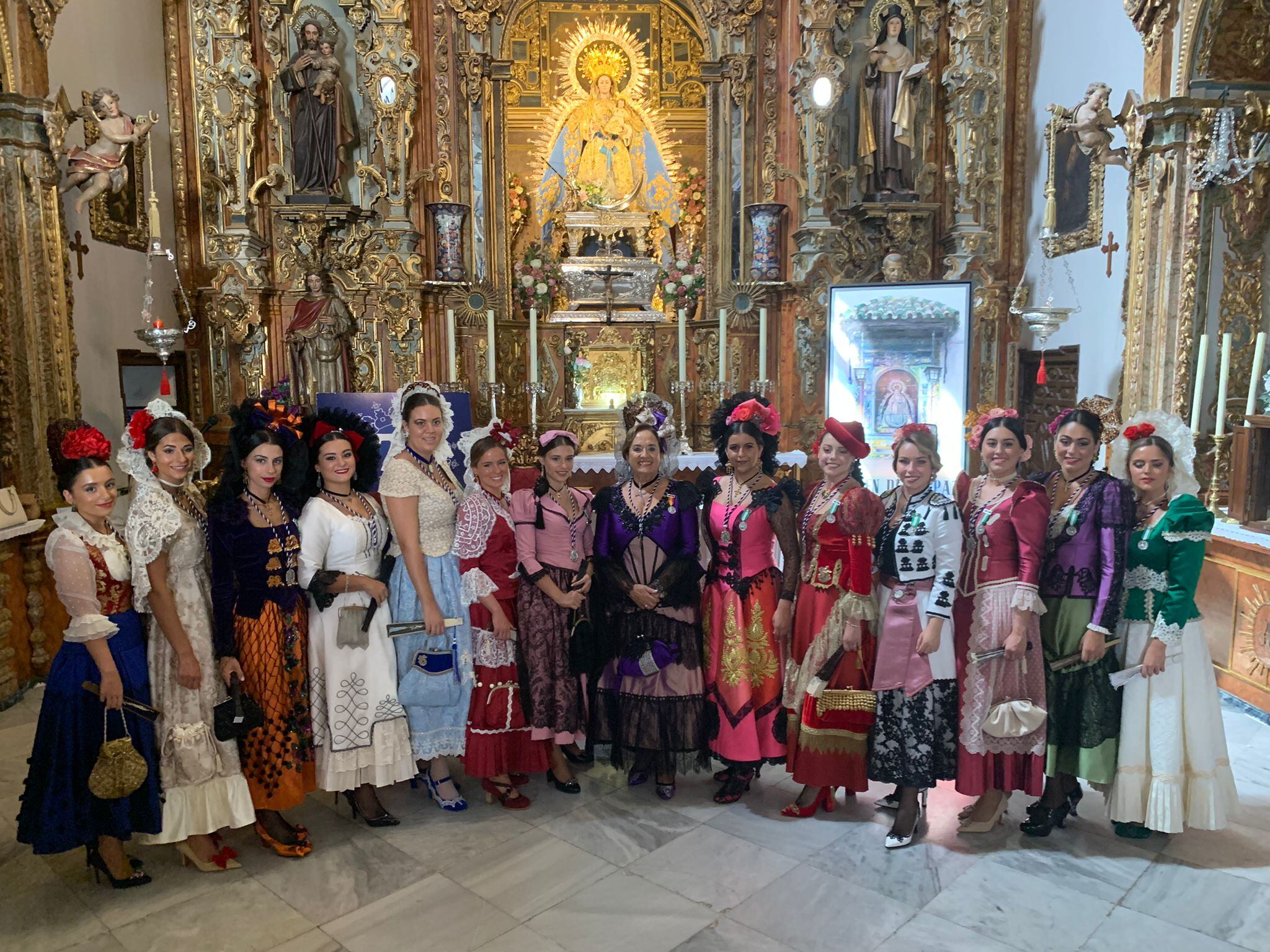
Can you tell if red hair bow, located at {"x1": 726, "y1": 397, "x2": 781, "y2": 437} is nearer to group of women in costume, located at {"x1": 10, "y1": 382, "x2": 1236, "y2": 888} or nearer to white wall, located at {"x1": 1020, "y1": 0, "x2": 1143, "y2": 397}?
group of women in costume, located at {"x1": 10, "y1": 382, "x2": 1236, "y2": 888}

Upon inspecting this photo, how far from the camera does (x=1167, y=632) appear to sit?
332cm

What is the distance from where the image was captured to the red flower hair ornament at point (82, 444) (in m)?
3.11

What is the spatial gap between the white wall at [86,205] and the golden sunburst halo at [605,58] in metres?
3.88

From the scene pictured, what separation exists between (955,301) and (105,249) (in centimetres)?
Result: 701

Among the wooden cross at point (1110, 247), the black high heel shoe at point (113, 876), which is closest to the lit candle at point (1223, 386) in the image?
the wooden cross at point (1110, 247)

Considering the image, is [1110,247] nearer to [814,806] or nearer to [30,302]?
[814,806]

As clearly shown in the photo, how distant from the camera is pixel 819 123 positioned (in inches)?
313

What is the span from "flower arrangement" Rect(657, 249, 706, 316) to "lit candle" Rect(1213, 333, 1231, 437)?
467 centimetres

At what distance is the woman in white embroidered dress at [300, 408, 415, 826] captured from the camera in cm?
350

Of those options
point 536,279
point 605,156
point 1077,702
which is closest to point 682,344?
point 536,279

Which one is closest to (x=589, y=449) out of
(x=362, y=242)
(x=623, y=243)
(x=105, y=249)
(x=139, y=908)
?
(x=623, y=243)

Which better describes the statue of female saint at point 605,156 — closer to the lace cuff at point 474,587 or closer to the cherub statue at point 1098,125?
the cherub statue at point 1098,125

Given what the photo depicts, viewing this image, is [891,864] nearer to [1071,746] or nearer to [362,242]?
[1071,746]

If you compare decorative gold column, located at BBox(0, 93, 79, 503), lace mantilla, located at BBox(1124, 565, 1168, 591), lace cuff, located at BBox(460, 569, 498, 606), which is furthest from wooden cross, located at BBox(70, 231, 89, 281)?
lace mantilla, located at BBox(1124, 565, 1168, 591)
